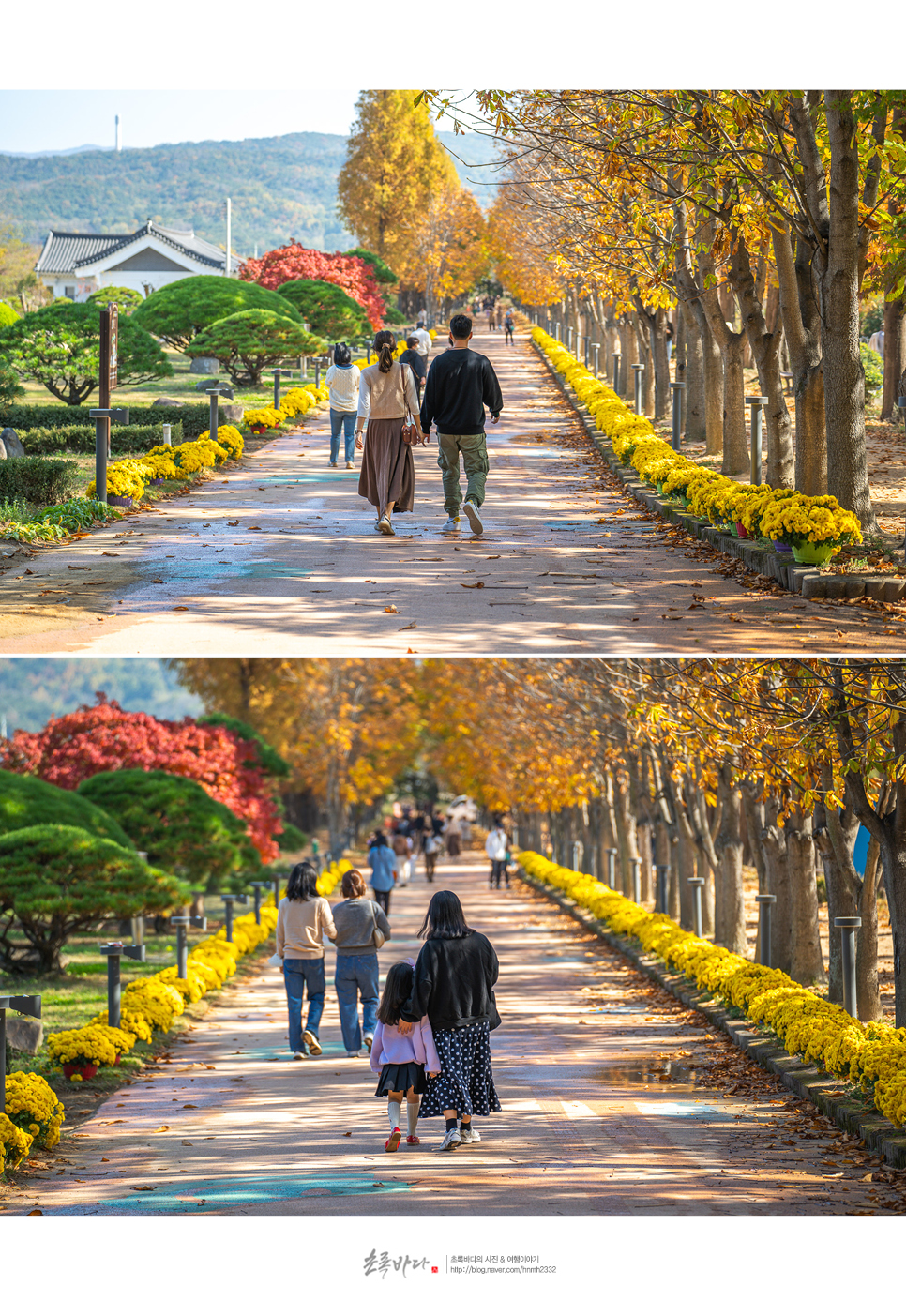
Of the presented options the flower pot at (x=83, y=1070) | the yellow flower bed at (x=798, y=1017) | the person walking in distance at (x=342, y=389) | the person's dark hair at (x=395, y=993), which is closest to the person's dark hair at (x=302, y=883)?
the flower pot at (x=83, y=1070)

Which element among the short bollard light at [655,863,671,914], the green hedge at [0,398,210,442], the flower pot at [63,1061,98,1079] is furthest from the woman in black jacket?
the green hedge at [0,398,210,442]

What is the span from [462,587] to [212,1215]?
14.8 ft

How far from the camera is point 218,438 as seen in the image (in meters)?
17.2

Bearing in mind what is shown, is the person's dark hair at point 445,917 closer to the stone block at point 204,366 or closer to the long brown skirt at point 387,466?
the long brown skirt at point 387,466

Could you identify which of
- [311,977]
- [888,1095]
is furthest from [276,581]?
[888,1095]

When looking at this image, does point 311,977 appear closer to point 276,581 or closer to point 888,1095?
point 276,581

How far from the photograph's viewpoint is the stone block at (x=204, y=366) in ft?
82.2

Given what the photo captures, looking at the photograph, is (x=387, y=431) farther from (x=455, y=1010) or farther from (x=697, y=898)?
→ (x=697, y=898)

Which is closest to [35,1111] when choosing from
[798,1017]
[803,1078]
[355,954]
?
[355,954]

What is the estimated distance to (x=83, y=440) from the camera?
17500 millimetres

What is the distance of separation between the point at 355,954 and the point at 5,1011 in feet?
10.4

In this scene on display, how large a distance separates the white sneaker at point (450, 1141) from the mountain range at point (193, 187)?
7270mm

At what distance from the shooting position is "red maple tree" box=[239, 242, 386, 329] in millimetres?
31406

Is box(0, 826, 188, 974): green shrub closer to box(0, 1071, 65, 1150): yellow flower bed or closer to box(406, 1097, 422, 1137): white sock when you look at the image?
box(0, 1071, 65, 1150): yellow flower bed
